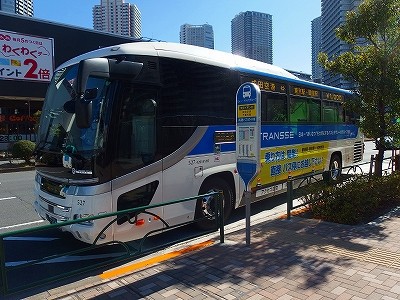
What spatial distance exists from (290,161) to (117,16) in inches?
2096

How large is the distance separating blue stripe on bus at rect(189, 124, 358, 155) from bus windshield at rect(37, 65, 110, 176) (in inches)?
74.4

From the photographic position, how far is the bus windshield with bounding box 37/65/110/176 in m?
4.96

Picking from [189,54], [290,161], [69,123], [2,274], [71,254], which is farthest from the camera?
[290,161]

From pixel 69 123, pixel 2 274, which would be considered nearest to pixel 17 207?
pixel 69 123

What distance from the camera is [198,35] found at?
115 ft

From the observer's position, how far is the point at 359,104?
837cm

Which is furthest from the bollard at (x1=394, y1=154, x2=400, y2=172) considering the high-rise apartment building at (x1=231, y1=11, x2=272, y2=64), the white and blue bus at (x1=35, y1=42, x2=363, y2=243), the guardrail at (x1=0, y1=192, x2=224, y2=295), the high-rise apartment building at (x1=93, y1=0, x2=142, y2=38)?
the high-rise apartment building at (x1=93, y1=0, x2=142, y2=38)

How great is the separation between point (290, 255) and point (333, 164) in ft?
24.7

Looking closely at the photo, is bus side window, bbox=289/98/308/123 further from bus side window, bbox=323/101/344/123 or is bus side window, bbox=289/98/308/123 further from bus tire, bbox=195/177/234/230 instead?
bus tire, bbox=195/177/234/230

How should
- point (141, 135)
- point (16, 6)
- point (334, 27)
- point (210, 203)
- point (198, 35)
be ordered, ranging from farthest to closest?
point (16, 6) → point (198, 35) → point (334, 27) → point (210, 203) → point (141, 135)

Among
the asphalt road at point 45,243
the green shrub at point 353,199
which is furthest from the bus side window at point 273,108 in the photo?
the asphalt road at point 45,243

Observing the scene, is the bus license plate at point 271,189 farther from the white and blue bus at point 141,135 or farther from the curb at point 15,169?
the curb at point 15,169

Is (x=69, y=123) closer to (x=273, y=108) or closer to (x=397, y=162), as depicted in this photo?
(x=273, y=108)

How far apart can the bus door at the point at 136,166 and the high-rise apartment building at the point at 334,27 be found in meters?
5.51
